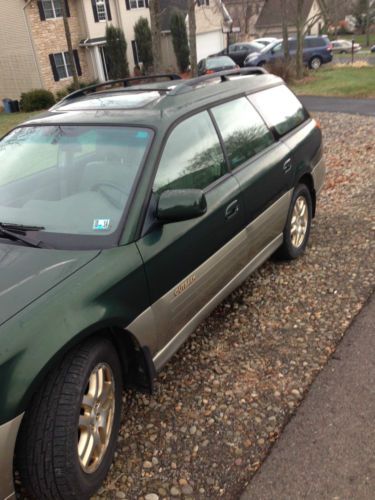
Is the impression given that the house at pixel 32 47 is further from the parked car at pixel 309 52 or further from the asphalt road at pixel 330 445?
the asphalt road at pixel 330 445

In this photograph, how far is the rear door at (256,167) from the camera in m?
3.61

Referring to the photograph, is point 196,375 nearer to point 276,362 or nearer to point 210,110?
point 276,362

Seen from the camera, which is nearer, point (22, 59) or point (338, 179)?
point (338, 179)

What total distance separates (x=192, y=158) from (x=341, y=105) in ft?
45.1

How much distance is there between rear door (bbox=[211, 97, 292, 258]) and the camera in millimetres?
3610

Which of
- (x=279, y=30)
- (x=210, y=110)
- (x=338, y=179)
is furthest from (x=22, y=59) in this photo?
(x=279, y=30)

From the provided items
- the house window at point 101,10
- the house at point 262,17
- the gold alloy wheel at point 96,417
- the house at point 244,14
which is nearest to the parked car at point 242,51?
the house window at point 101,10

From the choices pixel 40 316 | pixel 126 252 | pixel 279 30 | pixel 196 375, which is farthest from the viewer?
pixel 279 30

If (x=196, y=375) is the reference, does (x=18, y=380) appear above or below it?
above

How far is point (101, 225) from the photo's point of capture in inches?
103

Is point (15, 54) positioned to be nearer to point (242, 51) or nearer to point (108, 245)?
point (242, 51)

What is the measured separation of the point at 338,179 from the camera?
291 inches

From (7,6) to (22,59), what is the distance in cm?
269

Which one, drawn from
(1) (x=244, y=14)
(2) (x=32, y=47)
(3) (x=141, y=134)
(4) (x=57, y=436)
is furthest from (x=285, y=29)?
(1) (x=244, y=14)
